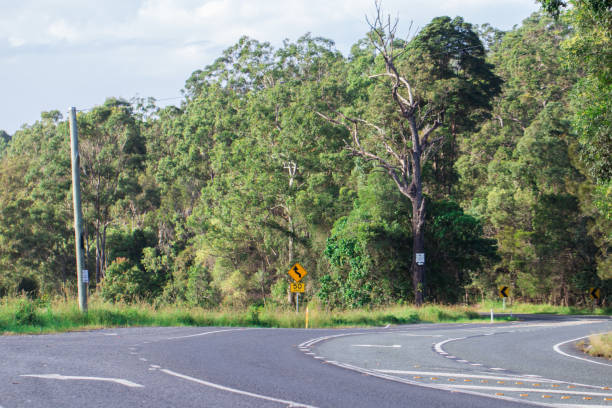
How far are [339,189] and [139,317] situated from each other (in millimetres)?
30563

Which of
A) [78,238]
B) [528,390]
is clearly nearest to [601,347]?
[528,390]

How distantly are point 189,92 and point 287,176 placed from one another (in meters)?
33.1

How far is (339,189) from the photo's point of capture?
50062mm

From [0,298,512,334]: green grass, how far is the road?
380 cm

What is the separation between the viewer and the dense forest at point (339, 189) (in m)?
41.2

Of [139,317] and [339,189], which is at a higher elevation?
[339,189]

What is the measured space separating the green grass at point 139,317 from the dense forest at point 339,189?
11.5 meters

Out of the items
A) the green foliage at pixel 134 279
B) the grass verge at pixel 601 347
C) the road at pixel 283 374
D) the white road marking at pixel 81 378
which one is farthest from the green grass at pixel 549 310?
the white road marking at pixel 81 378

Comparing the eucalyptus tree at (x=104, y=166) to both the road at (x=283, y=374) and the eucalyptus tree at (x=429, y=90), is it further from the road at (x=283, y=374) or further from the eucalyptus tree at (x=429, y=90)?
the road at (x=283, y=374)

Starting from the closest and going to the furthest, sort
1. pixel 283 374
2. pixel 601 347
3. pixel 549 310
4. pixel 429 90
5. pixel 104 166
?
1. pixel 283 374
2. pixel 601 347
3. pixel 549 310
4. pixel 429 90
5. pixel 104 166

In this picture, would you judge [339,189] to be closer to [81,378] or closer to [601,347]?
[601,347]

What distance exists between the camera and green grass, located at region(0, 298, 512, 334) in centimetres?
1759

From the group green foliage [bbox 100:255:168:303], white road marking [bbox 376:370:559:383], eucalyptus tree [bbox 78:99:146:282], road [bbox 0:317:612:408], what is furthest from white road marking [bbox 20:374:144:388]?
eucalyptus tree [bbox 78:99:146:282]

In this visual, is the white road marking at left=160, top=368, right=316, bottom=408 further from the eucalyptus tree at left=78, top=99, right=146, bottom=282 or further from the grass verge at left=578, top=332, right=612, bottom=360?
the eucalyptus tree at left=78, top=99, right=146, bottom=282
